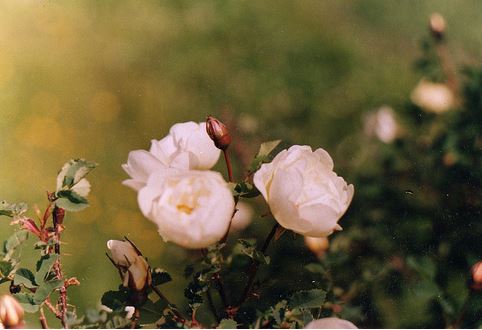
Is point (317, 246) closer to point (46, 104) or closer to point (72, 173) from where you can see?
point (72, 173)

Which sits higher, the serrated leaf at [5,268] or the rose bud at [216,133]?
the rose bud at [216,133]

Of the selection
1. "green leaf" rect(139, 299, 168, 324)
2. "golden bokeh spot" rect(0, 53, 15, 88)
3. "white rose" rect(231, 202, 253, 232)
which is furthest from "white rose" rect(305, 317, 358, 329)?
"golden bokeh spot" rect(0, 53, 15, 88)

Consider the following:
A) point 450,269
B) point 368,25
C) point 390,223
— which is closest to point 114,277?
point 390,223

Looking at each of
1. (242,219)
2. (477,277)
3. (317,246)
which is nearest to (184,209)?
(477,277)

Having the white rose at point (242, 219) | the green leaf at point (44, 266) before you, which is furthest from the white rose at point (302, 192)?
the white rose at point (242, 219)

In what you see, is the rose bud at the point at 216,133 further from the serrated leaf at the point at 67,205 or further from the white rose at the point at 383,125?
the white rose at the point at 383,125

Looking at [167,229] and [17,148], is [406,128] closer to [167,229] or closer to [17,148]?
[17,148]
